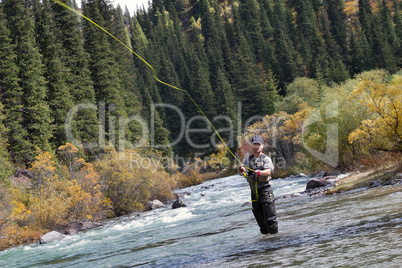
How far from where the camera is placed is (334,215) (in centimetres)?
972

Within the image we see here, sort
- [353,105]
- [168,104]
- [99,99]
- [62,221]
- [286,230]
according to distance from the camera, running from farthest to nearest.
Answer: [168,104], [99,99], [353,105], [62,221], [286,230]

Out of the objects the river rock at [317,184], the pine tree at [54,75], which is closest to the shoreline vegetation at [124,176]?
the river rock at [317,184]

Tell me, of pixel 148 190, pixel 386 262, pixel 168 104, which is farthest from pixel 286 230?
pixel 168 104

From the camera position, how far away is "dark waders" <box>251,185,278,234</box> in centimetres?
791

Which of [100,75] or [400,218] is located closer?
[400,218]

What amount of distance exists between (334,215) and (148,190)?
25399mm

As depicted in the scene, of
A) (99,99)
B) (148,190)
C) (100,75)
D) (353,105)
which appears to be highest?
(100,75)

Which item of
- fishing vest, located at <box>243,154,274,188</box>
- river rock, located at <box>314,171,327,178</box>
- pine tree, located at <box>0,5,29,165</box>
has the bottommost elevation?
river rock, located at <box>314,171,327,178</box>

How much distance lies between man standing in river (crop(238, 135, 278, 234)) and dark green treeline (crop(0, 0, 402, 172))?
82.0ft

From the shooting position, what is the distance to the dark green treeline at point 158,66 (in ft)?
114

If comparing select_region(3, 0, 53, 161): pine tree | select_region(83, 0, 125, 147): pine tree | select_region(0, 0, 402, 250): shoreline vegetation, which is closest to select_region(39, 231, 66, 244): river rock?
select_region(0, 0, 402, 250): shoreline vegetation

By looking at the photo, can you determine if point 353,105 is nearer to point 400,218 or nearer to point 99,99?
point 400,218

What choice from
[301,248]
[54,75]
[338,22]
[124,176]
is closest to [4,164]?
[124,176]

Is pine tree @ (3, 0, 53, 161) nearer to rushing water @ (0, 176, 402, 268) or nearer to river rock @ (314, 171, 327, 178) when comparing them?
rushing water @ (0, 176, 402, 268)
